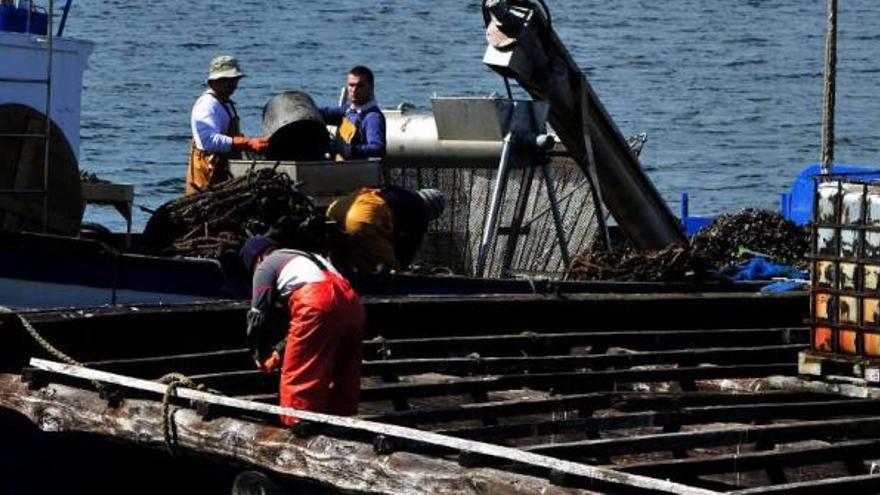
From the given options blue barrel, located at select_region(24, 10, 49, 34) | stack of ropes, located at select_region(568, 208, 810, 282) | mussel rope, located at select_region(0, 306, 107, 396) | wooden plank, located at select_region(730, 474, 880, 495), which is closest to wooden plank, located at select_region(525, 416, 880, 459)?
wooden plank, located at select_region(730, 474, 880, 495)

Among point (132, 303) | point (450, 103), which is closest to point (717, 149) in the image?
point (450, 103)

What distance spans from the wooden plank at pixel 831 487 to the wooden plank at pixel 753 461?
1.89 feet

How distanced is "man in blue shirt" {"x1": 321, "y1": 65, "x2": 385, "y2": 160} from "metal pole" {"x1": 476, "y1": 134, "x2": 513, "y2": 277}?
3.16 ft

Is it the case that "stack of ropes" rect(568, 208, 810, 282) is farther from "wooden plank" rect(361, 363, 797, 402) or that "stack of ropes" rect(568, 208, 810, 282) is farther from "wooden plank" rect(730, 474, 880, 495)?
"wooden plank" rect(730, 474, 880, 495)

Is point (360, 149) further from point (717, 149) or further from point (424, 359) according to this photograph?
point (717, 149)

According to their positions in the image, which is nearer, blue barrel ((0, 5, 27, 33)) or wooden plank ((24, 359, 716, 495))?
wooden plank ((24, 359, 716, 495))

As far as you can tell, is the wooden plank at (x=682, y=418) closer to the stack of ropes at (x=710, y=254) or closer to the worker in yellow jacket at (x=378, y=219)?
the worker in yellow jacket at (x=378, y=219)

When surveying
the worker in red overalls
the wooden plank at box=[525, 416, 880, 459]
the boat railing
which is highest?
the boat railing

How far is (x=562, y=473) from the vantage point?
30.3 ft

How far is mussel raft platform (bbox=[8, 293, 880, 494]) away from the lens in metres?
9.99

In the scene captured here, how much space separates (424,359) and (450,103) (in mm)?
4001

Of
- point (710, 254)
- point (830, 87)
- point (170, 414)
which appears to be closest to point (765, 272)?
point (710, 254)

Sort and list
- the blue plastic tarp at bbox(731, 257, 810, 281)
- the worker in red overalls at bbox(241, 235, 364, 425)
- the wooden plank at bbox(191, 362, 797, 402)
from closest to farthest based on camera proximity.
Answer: the worker in red overalls at bbox(241, 235, 364, 425) → the wooden plank at bbox(191, 362, 797, 402) → the blue plastic tarp at bbox(731, 257, 810, 281)

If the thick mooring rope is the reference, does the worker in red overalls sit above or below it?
above
